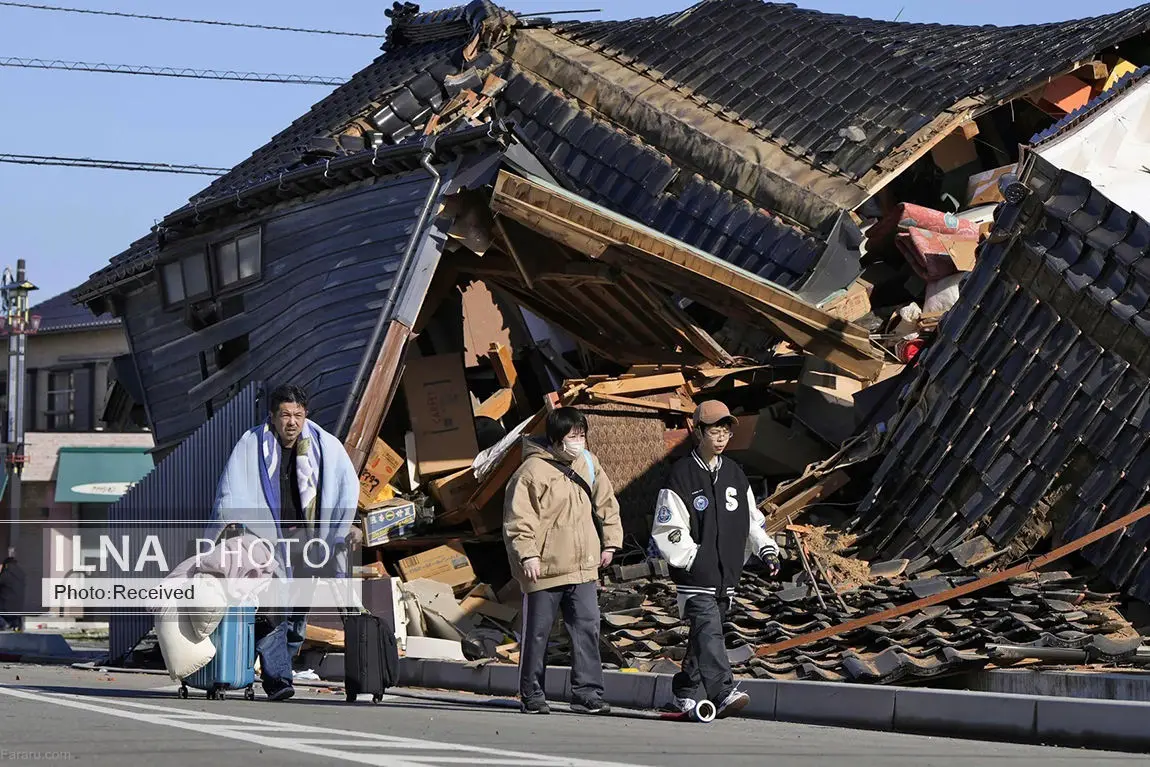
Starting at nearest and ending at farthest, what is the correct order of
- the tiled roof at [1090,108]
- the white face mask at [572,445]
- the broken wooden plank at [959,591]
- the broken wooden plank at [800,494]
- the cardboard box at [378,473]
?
the white face mask at [572,445] < the broken wooden plank at [959,591] < the broken wooden plank at [800,494] < the tiled roof at [1090,108] < the cardboard box at [378,473]

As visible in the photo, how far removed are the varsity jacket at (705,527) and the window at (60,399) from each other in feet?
140

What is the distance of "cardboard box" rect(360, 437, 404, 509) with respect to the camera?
50.6 feet

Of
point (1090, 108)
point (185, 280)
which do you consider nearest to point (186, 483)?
point (185, 280)

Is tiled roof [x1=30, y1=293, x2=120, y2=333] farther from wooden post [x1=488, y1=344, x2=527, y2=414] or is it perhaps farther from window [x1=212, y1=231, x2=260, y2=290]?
wooden post [x1=488, y1=344, x2=527, y2=414]

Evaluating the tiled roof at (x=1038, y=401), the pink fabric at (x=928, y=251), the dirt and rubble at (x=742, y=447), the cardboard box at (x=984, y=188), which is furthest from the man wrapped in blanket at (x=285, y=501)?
the cardboard box at (x=984, y=188)

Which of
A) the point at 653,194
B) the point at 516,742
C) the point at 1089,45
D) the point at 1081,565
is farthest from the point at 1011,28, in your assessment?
the point at 516,742

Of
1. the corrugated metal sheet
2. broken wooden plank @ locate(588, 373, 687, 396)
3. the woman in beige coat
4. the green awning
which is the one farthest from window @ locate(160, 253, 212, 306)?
the green awning

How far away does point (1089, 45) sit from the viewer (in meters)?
19.3

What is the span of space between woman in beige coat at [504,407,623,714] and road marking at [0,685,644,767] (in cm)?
193

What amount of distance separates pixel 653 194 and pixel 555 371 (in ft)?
7.76

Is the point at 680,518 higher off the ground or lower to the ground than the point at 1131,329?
lower

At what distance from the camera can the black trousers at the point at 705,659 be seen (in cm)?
862

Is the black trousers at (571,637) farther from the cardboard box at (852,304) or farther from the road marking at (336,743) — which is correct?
the cardboard box at (852,304)

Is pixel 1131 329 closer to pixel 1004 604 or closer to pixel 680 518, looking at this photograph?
pixel 1004 604
